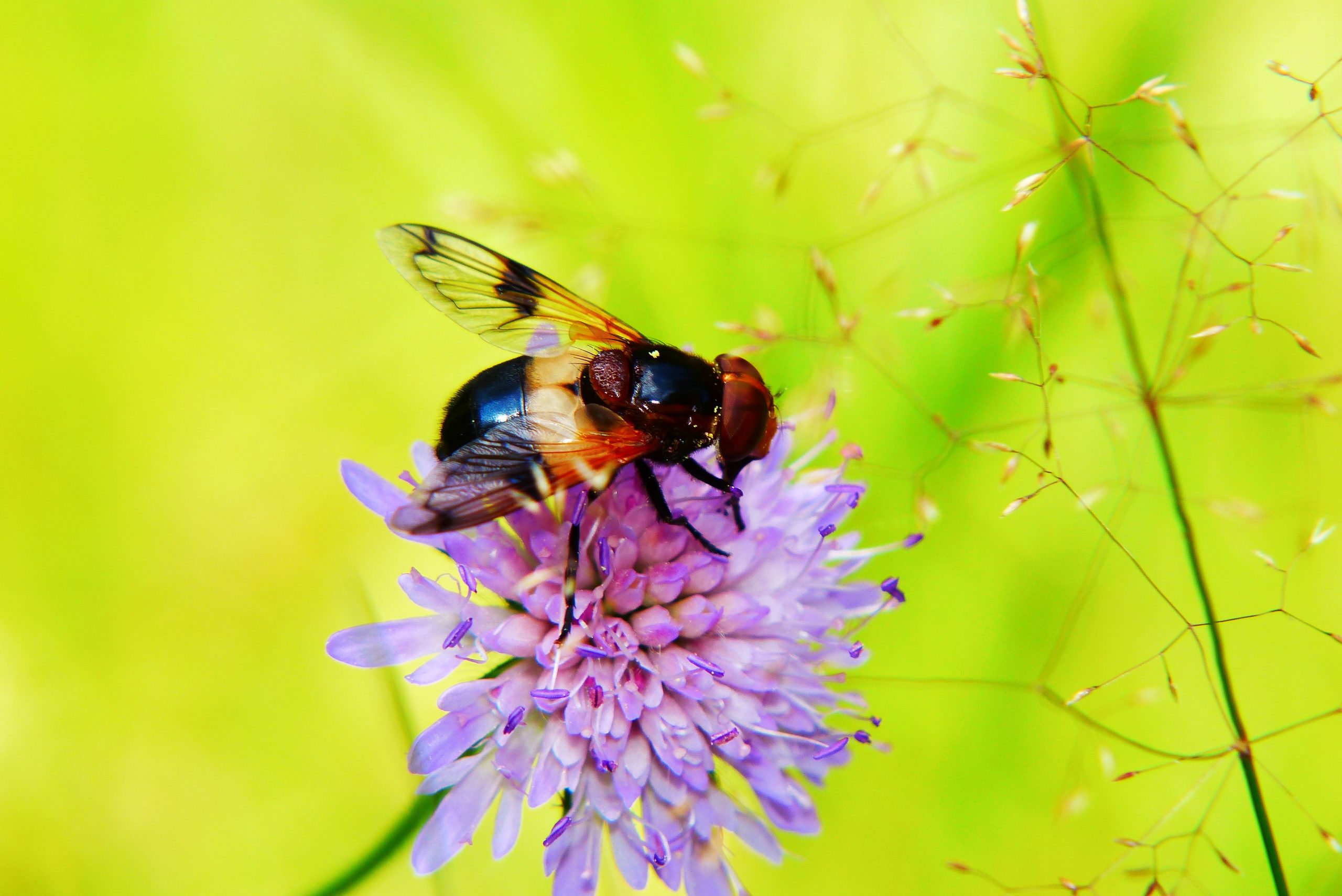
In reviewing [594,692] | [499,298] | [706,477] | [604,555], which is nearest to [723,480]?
[706,477]

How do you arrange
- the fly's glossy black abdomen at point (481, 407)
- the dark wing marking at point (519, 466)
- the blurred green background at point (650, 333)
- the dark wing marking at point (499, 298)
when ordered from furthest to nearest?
the blurred green background at point (650, 333) → the dark wing marking at point (499, 298) → the fly's glossy black abdomen at point (481, 407) → the dark wing marking at point (519, 466)

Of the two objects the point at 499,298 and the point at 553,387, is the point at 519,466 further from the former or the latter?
the point at 499,298

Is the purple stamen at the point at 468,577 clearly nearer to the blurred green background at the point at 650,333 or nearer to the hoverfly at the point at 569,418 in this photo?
the hoverfly at the point at 569,418

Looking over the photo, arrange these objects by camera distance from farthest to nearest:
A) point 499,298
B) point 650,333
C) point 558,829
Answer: point 650,333
point 499,298
point 558,829

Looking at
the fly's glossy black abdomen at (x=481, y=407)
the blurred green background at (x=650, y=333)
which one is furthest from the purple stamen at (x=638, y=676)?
the blurred green background at (x=650, y=333)

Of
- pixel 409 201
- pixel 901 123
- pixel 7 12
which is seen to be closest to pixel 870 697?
pixel 901 123

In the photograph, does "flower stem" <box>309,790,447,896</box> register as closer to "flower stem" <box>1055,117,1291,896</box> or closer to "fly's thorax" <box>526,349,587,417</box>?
"fly's thorax" <box>526,349,587,417</box>
